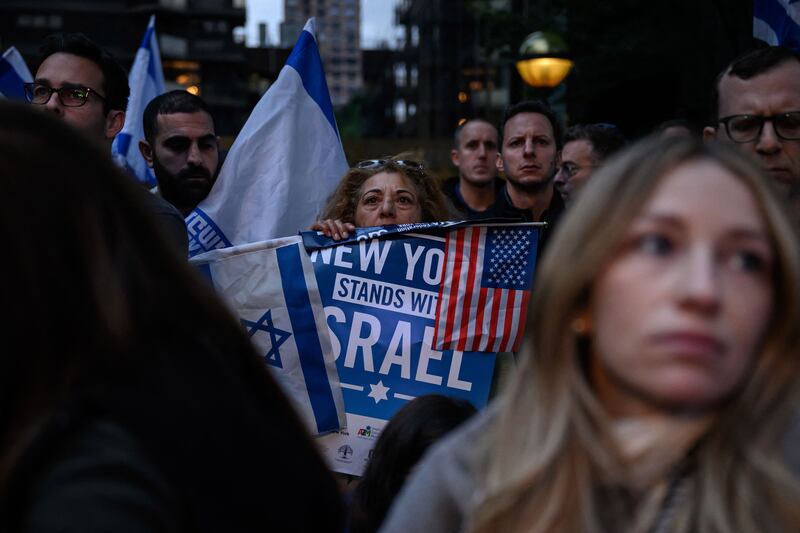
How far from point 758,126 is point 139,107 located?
5527 mm

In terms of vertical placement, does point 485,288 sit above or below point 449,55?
below

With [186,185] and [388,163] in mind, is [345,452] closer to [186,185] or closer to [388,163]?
[388,163]

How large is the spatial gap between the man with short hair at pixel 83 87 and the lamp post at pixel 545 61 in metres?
9.63

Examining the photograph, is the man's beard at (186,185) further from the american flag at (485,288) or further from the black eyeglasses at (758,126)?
the black eyeglasses at (758,126)

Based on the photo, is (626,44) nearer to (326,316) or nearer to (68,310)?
(326,316)

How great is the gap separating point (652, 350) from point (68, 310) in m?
0.76

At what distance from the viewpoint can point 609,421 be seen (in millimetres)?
1346

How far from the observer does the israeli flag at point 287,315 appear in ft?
12.5

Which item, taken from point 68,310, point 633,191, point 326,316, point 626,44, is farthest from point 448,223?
point 626,44

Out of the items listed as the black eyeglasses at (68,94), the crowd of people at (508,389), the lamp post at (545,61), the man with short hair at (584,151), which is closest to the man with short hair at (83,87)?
the black eyeglasses at (68,94)

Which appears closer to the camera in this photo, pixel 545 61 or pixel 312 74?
pixel 312 74

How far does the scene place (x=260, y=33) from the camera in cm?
8425

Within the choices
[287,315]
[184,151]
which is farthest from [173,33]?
[287,315]

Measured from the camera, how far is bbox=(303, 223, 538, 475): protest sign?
148 inches
